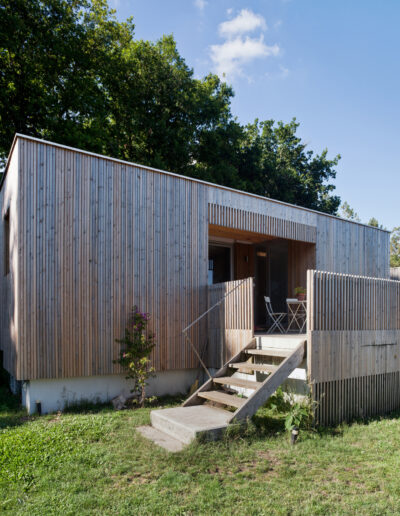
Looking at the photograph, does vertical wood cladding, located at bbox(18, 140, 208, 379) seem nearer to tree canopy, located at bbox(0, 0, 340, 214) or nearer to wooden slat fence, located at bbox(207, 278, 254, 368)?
wooden slat fence, located at bbox(207, 278, 254, 368)

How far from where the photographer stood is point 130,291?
679 centimetres

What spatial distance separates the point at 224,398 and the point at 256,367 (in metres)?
0.68

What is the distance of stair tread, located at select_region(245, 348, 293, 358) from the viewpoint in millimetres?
5425

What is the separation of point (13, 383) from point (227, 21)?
1142cm

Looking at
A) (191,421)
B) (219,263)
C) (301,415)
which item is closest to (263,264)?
(219,263)

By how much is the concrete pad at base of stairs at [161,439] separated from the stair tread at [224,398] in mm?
825

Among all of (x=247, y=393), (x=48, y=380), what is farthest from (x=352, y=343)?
(x=48, y=380)

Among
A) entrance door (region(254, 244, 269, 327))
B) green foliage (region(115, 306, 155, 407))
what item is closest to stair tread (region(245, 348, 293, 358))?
green foliage (region(115, 306, 155, 407))

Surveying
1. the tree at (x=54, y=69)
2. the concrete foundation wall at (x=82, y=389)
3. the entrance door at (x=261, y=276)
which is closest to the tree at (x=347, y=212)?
the tree at (x=54, y=69)

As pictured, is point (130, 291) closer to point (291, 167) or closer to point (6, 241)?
point (6, 241)

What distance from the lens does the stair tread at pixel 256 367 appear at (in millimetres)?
5226

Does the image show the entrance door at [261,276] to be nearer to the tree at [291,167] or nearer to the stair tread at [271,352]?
the stair tread at [271,352]

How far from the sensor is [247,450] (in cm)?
414

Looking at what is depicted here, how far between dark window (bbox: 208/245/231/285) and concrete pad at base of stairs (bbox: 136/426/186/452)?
5.69m
